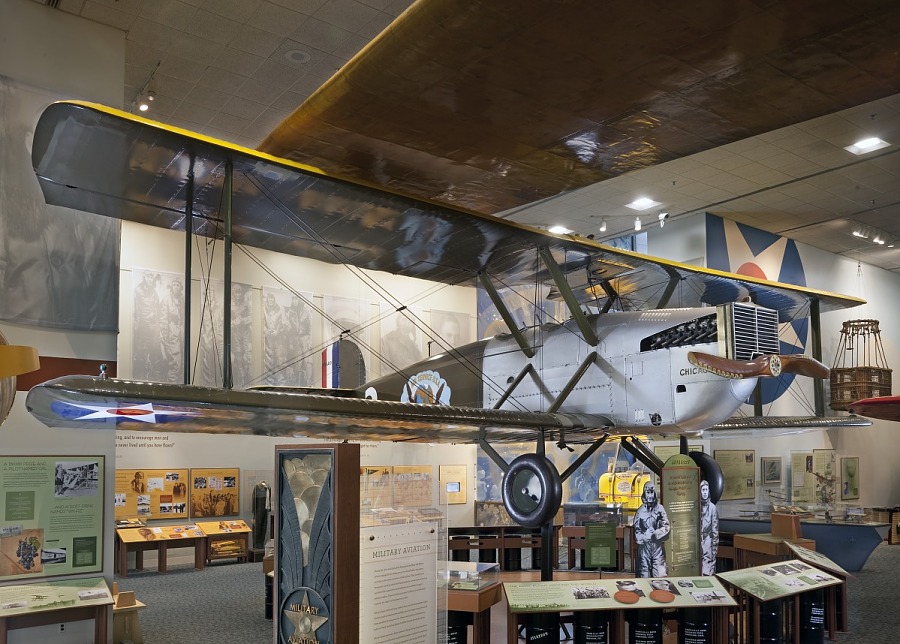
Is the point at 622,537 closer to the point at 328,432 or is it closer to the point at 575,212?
the point at 328,432

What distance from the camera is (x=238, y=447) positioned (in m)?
12.2

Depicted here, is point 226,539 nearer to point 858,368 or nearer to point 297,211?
point 297,211

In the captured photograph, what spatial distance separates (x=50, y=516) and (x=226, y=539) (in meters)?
6.25

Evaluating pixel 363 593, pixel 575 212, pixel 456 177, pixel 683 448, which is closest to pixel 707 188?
pixel 575 212

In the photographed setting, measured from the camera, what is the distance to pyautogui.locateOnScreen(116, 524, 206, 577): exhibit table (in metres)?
10.2

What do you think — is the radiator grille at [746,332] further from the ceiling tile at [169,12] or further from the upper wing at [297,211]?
the ceiling tile at [169,12]

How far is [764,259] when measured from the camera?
47.4ft

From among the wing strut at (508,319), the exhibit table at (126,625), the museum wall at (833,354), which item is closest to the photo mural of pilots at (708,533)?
the wing strut at (508,319)

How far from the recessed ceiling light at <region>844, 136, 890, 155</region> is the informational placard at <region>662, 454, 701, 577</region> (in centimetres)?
708

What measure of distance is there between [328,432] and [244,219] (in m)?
2.09

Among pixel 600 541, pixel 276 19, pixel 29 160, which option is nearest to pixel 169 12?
pixel 276 19

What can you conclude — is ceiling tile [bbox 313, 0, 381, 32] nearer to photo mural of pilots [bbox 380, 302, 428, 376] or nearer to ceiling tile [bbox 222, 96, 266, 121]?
ceiling tile [bbox 222, 96, 266, 121]

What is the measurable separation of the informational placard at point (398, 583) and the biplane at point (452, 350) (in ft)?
6.32

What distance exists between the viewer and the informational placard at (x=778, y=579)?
225 inches
